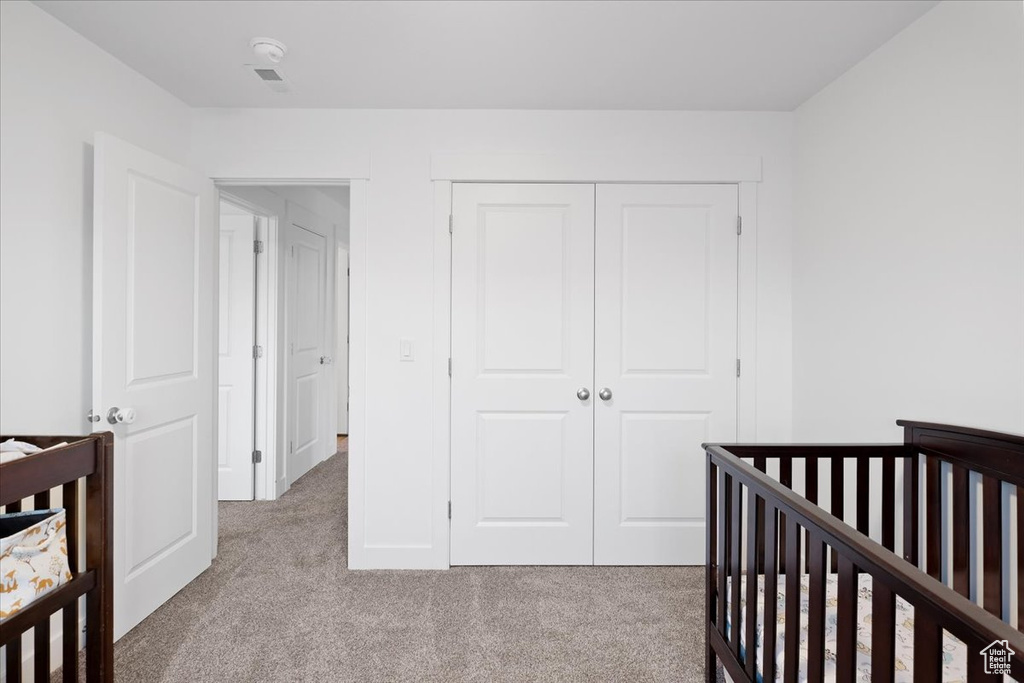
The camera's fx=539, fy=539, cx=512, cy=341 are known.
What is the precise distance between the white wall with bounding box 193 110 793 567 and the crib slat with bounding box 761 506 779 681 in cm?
168

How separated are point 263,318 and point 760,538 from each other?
3273mm

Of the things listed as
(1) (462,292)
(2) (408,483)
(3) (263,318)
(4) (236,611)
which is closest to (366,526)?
(2) (408,483)

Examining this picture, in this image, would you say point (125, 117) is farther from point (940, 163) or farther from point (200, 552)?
point (940, 163)

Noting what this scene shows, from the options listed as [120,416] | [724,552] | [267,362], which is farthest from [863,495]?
[267,362]

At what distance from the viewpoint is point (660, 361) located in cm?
267

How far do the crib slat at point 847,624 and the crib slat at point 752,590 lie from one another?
0.34 metres

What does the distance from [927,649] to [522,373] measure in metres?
1.99

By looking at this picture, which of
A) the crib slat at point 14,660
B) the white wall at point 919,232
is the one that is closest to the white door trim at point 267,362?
the crib slat at point 14,660

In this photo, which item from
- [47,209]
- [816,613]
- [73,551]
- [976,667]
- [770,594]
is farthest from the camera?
[47,209]

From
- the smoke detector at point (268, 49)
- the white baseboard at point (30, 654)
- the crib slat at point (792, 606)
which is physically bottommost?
the white baseboard at point (30, 654)

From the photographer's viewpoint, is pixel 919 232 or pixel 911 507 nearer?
pixel 911 507

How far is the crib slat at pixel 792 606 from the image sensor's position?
1146mm

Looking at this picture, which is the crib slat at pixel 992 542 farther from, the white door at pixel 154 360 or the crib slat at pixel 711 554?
the white door at pixel 154 360

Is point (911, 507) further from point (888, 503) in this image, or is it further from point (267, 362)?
point (267, 362)
